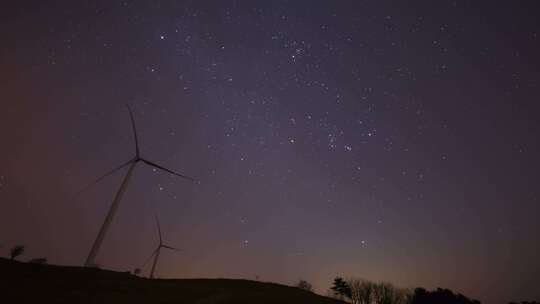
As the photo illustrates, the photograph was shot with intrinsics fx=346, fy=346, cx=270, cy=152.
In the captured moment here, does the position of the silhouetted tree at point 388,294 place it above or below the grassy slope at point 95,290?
above

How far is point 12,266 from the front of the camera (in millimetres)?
33875

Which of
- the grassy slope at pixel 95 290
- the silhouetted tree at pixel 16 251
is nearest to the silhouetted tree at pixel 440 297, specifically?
the grassy slope at pixel 95 290

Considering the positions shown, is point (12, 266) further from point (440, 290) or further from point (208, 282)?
point (440, 290)

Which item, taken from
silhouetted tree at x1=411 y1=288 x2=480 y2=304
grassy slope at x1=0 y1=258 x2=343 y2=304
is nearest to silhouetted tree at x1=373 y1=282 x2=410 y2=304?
silhouetted tree at x1=411 y1=288 x2=480 y2=304

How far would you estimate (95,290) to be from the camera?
27688mm

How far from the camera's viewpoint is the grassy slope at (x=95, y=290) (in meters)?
25.1

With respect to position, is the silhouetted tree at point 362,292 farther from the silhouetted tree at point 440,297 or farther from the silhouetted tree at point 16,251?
the silhouetted tree at point 16,251

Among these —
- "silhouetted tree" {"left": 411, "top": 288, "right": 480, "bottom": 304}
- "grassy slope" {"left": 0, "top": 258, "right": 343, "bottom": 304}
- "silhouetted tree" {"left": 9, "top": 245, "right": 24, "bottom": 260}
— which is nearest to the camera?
"grassy slope" {"left": 0, "top": 258, "right": 343, "bottom": 304}

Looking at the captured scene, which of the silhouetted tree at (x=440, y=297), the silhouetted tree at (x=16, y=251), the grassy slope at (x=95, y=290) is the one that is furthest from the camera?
the silhouetted tree at (x=16, y=251)

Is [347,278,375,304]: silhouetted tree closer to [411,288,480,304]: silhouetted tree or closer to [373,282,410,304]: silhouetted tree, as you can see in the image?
[373,282,410,304]: silhouetted tree

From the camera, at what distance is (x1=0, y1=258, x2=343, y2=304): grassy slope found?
2509cm

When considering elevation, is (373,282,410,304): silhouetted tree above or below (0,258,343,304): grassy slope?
above

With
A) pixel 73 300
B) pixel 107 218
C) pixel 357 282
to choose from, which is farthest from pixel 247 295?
pixel 357 282

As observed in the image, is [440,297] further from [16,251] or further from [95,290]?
[16,251]
